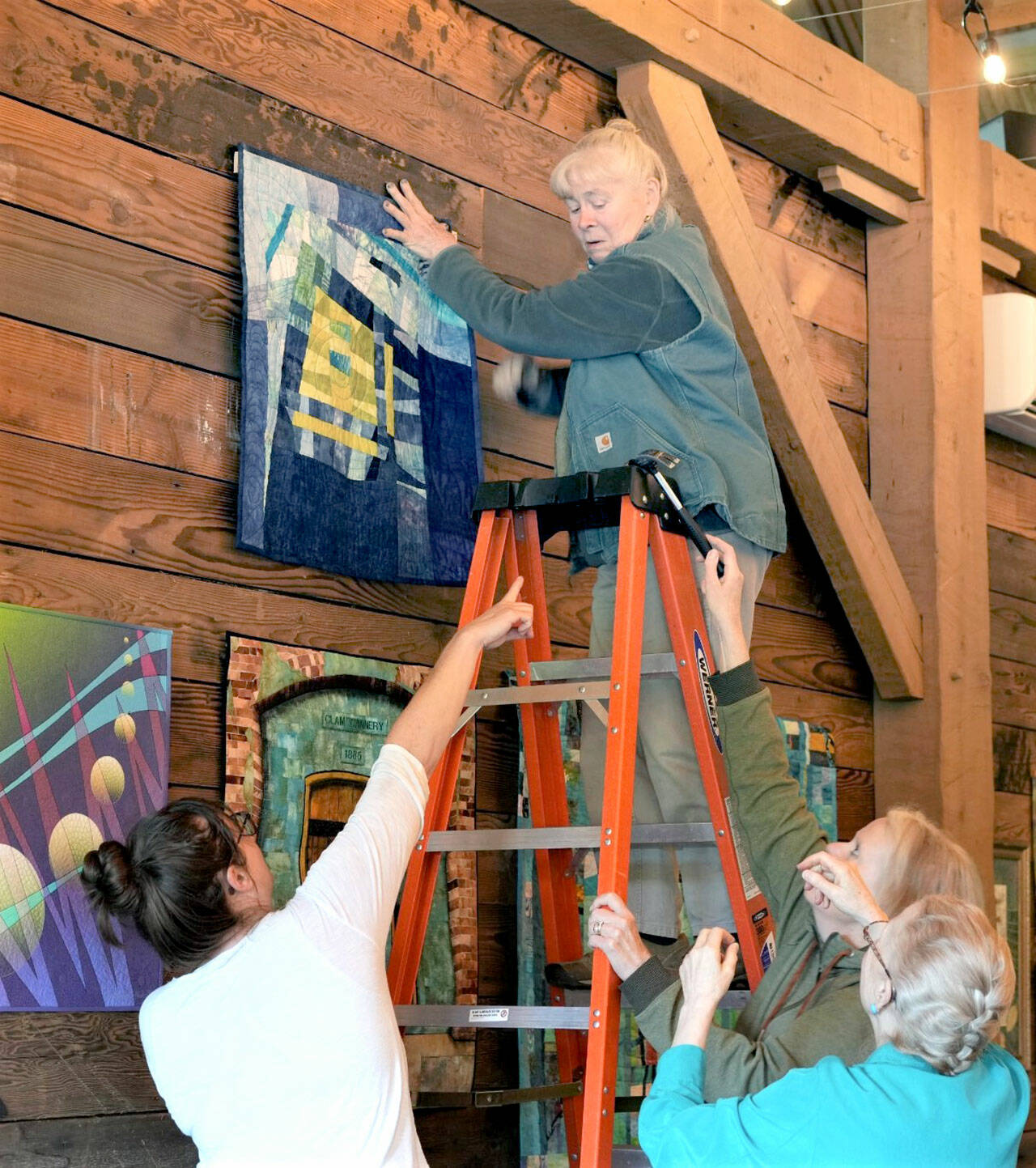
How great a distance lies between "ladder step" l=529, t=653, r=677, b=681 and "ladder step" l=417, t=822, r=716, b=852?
240mm

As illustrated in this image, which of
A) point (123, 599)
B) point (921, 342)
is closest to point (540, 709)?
point (123, 599)

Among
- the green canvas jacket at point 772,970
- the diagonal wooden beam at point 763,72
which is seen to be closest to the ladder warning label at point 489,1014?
the green canvas jacket at point 772,970

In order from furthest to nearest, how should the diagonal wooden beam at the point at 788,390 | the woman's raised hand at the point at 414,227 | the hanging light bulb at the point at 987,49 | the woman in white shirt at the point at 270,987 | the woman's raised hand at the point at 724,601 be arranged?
the hanging light bulb at the point at 987,49 < the diagonal wooden beam at the point at 788,390 < the woman's raised hand at the point at 414,227 < the woman's raised hand at the point at 724,601 < the woman in white shirt at the point at 270,987

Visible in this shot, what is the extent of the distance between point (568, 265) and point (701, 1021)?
1899mm

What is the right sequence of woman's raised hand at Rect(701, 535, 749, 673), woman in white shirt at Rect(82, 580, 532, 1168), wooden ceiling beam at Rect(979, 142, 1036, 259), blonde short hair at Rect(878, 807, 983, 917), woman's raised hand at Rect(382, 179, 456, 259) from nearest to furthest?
woman in white shirt at Rect(82, 580, 532, 1168) < blonde short hair at Rect(878, 807, 983, 917) < woman's raised hand at Rect(701, 535, 749, 673) < woman's raised hand at Rect(382, 179, 456, 259) < wooden ceiling beam at Rect(979, 142, 1036, 259)

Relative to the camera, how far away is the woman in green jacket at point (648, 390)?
2566mm

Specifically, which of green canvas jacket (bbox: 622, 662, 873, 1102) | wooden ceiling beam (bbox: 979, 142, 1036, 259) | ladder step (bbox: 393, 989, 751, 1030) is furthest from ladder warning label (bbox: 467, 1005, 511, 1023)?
wooden ceiling beam (bbox: 979, 142, 1036, 259)

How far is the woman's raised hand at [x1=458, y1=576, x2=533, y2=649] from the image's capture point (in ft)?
7.46

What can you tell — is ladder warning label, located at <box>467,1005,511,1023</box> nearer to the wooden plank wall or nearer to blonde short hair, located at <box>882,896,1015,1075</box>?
the wooden plank wall

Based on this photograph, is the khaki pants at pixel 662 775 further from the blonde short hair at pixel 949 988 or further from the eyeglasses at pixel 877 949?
the blonde short hair at pixel 949 988

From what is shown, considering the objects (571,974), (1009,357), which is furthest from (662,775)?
(1009,357)

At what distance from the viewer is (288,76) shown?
2.87m

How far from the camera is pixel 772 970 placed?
222cm

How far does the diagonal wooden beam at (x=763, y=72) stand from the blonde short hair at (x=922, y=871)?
192cm
